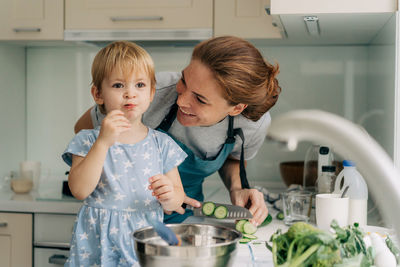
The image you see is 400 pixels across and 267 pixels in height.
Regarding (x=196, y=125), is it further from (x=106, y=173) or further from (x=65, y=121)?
(x=65, y=121)

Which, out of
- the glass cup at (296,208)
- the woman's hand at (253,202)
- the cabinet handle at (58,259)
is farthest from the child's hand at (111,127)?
the cabinet handle at (58,259)

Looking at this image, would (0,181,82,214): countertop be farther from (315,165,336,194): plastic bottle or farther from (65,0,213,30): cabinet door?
(315,165,336,194): plastic bottle

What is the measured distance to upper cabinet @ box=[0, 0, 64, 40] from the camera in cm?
211

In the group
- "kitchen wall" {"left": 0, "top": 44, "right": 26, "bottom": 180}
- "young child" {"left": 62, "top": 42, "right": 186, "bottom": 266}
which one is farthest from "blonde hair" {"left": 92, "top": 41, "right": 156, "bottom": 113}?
"kitchen wall" {"left": 0, "top": 44, "right": 26, "bottom": 180}

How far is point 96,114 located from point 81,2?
781mm

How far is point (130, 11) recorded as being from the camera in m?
2.06

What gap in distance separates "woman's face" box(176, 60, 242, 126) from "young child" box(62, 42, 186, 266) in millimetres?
118

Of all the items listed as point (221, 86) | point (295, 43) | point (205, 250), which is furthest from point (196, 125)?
point (295, 43)

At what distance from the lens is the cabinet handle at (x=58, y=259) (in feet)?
6.12

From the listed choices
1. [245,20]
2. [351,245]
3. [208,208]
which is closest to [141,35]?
[245,20]

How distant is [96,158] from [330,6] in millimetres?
785

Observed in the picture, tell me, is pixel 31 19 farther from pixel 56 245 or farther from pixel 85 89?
pixel 56 245

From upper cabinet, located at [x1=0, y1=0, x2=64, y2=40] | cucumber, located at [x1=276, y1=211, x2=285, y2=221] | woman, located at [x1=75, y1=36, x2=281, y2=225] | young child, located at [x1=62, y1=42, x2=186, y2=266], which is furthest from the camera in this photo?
upper cabinet, located at [x1=0, y1=0, x2=64, y2=40]

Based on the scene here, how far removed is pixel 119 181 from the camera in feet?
4.04
